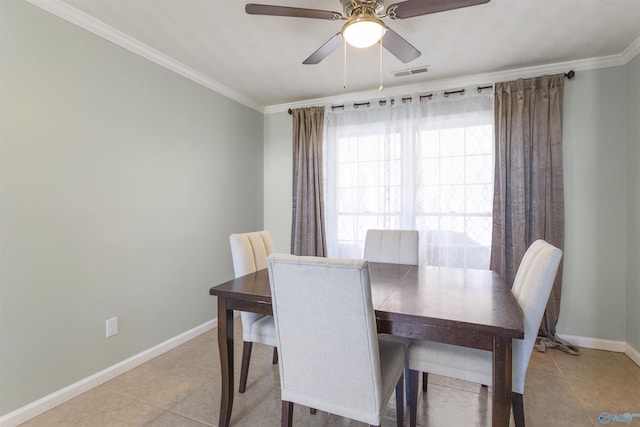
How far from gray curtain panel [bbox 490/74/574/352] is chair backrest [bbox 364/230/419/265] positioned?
0.93m

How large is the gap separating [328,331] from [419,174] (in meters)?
2.32

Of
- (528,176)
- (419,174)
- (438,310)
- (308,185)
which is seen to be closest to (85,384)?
(438,310)

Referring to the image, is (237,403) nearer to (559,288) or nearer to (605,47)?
(559,288)

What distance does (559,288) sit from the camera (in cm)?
270

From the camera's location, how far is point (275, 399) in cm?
196

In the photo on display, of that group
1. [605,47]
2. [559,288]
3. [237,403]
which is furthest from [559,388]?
[605,47]

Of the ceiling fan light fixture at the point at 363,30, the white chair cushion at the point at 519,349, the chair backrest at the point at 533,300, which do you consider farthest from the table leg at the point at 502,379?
the ceiling fan light fixture at the point at 363,30

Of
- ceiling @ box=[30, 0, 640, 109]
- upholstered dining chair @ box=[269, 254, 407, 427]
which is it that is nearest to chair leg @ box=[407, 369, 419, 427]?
upholstered dining chair @ box=[269, 254, 407, 427]

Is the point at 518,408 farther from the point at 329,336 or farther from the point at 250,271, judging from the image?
the point at 250,271

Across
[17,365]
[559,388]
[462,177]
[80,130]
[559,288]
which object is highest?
[80,130]

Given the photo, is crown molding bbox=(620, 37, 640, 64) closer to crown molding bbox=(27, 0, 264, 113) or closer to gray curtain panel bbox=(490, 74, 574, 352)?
gray curtain panel bbox=(490, 74, 574, 352)

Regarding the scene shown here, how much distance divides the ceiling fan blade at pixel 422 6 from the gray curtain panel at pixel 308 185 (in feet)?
6.50

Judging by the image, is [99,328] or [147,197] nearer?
[99,328]

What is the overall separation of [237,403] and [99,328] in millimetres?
1097
